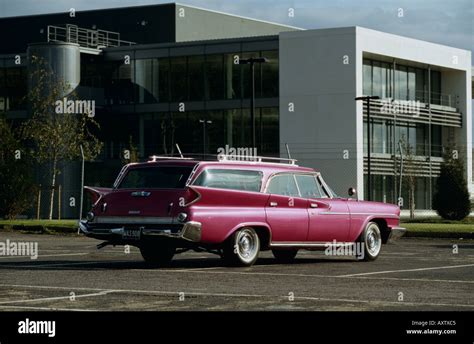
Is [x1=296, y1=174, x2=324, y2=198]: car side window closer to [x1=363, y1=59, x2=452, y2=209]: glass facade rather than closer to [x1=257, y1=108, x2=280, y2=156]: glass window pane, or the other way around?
[x1=363, y1=59, x2=452, y2=209]: glass facade

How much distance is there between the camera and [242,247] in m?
18.6

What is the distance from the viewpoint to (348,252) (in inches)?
829

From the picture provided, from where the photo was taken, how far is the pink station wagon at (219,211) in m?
18.1

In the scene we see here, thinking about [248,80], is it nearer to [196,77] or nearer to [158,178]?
[196,77]

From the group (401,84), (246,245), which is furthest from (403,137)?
(246,245)

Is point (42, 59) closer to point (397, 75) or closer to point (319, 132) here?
point (319, 132)

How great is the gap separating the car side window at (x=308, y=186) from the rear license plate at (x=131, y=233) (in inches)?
133

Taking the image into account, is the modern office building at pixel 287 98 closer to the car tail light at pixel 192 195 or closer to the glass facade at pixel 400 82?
the glass facade at pixel 400 82

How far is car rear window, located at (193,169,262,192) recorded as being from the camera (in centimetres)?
1856

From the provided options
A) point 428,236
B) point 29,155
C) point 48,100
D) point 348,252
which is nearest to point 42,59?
point 48,100

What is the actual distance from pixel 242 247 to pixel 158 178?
5.97 ft

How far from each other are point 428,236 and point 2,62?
39.3m

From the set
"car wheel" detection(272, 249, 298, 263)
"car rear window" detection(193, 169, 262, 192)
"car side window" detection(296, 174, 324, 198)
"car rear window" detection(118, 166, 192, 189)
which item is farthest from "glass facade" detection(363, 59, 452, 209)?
"car rear window" detection(118, 166, 192, 189)

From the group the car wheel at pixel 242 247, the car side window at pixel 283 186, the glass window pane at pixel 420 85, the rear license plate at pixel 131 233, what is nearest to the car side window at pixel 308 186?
the car side window at pixel 283 186
